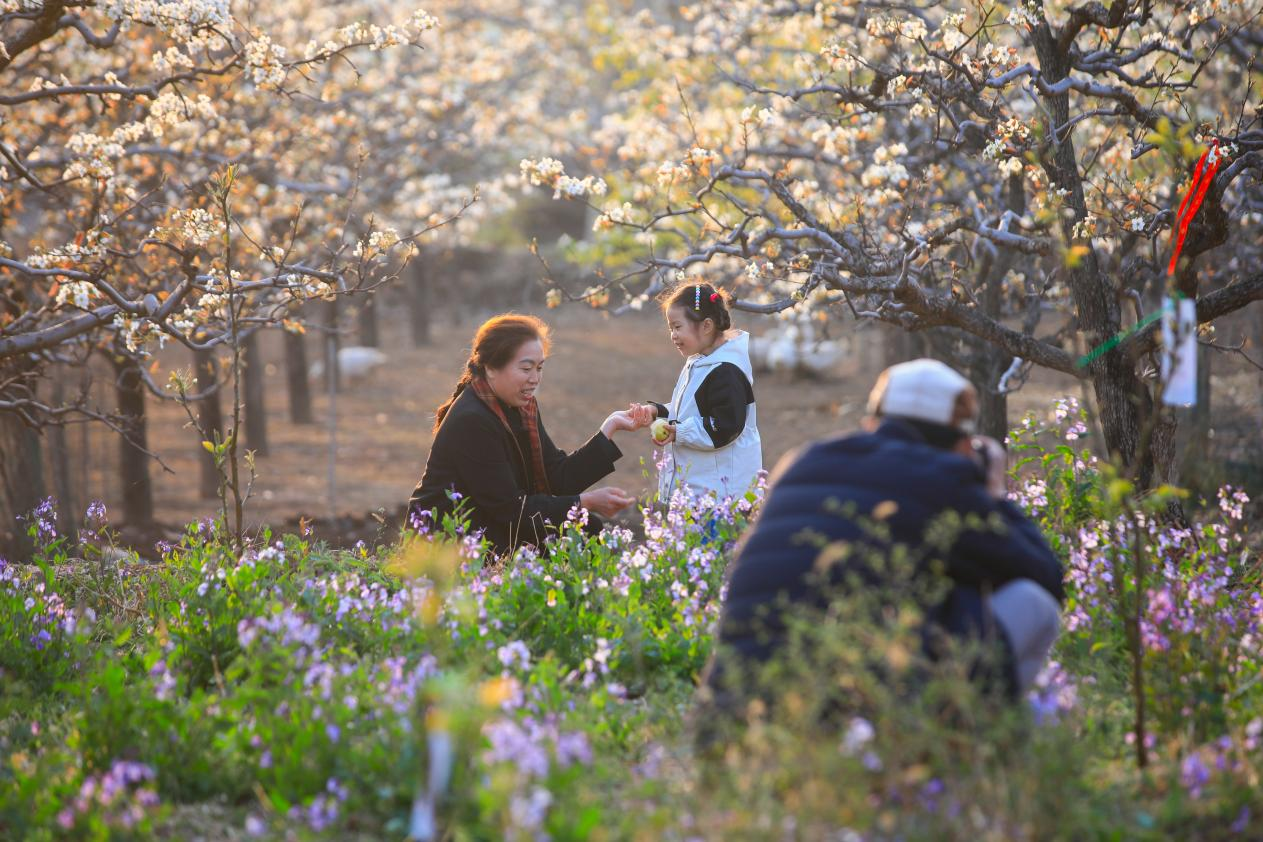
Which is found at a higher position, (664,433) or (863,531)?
(664,433)

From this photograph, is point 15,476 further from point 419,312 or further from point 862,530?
point 419,312

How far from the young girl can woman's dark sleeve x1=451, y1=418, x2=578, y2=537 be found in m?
0.58

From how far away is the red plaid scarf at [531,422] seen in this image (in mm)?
5758

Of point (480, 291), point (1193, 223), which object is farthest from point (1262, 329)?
point (480, 291)

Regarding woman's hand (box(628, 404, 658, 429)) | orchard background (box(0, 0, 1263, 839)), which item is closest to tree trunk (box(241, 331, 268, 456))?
orchard background (box(0, 0, 1263, 839))

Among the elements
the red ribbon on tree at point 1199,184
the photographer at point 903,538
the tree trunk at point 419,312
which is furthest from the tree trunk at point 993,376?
the tree trunk at point 419,312

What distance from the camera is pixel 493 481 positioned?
561 centimetres

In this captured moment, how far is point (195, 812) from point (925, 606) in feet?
7.00

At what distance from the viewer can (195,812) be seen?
136 inches

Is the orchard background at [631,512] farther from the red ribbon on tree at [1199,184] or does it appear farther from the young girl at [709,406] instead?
the young girl at [709,406]

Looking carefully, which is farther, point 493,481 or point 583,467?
point 583,467

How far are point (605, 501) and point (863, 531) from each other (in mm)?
2496

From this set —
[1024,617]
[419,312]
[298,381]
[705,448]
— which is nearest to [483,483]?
[705,448]

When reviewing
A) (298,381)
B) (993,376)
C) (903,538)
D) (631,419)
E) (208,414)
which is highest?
(298,381)
